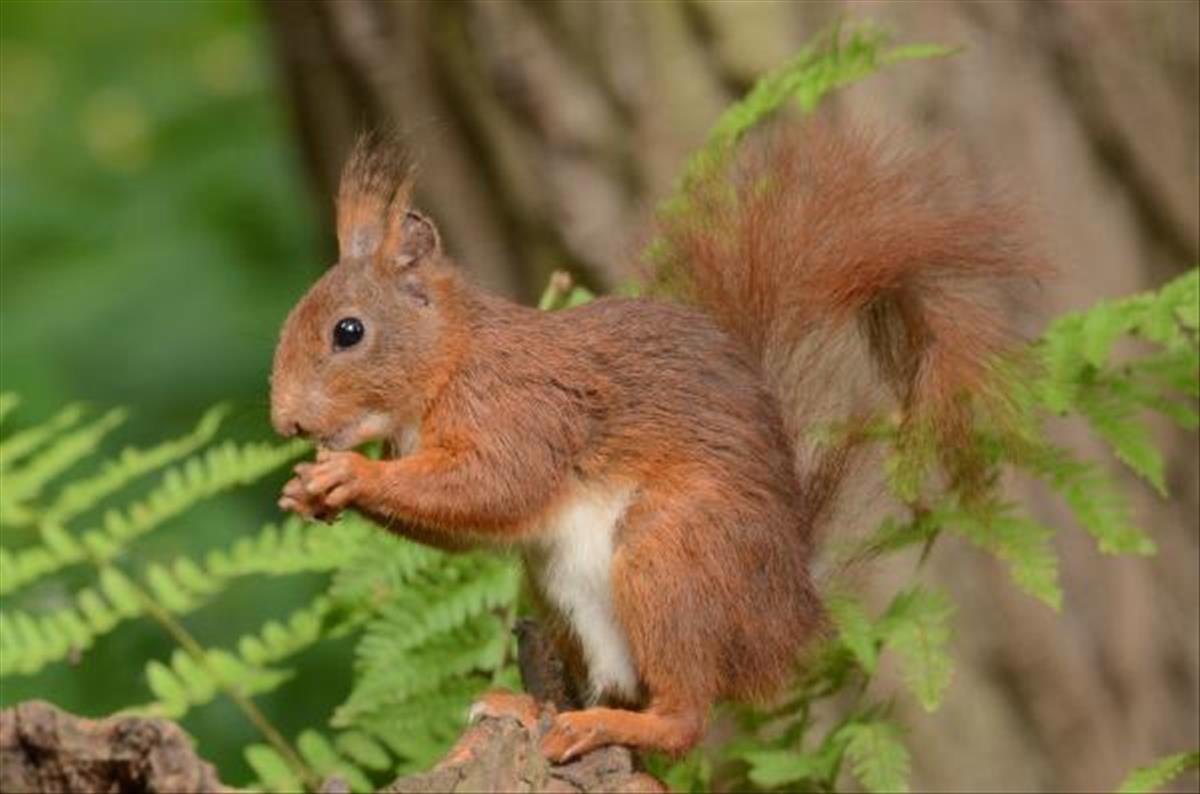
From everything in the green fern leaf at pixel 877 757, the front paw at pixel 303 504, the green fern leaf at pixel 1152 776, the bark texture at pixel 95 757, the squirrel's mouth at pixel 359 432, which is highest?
the squirrel's mouth at pixel 359 432

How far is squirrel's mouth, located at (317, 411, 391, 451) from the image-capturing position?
2.25m

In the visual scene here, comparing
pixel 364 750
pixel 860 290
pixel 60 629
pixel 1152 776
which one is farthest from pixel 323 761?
pixel 1152 776

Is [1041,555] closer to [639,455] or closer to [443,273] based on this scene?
[639,455]

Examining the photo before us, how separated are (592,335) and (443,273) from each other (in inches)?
6.2

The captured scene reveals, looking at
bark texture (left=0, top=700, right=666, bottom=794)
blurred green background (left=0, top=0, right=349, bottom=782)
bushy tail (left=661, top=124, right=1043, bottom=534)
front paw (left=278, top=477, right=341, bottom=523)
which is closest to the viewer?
bark texture (left=0, top=700, right=666, bottom=794)

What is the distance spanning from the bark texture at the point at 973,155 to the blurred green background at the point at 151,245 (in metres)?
0.44

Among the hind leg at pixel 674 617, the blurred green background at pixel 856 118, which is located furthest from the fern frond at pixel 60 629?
the hind leg at pixel 674 617

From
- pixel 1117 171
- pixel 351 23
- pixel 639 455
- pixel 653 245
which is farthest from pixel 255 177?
pixel 639 455

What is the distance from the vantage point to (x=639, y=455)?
2.25 metres

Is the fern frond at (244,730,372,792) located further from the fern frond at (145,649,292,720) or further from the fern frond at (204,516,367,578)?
the fern frond at (204,516,367,578)

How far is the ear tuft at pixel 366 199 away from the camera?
234 cm

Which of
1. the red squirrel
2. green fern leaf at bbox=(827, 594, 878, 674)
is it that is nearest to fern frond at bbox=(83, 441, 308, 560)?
the red squirrel

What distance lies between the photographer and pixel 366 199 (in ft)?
7.69

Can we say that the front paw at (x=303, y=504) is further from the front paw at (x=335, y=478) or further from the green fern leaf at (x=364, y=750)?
the green fern leaf at (x=364, y=750)
